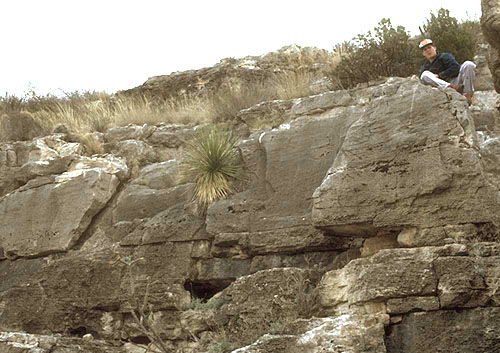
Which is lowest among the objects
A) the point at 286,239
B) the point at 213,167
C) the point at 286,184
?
the point at 286,239

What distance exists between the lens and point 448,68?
1041 centimetres

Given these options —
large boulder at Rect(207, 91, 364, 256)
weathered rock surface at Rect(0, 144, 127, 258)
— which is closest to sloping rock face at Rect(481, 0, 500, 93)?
large boulder at Rect(207, 91, 364, 256)

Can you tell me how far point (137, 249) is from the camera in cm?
1025

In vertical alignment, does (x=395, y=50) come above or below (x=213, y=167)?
above

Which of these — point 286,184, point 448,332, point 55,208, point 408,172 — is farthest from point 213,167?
point 448,332

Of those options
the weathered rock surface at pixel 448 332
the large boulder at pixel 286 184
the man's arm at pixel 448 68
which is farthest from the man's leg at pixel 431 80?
the weathered rock surface at pixel 448 332

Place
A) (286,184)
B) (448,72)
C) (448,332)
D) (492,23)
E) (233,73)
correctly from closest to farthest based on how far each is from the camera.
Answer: (448,332) → (492,23) → (286,184) → (448,72) → (233,73)

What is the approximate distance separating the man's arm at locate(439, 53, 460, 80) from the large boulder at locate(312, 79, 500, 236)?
165 cm

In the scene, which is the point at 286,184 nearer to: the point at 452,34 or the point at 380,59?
the point at 380,59

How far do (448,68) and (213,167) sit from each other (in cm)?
345

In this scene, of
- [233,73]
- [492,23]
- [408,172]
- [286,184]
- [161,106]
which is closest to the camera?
[408,172]

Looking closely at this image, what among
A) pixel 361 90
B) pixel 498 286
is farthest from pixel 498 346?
pixel 361 90

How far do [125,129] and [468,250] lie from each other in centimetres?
764

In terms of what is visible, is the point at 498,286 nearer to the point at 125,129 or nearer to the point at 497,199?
the point at 497,199
